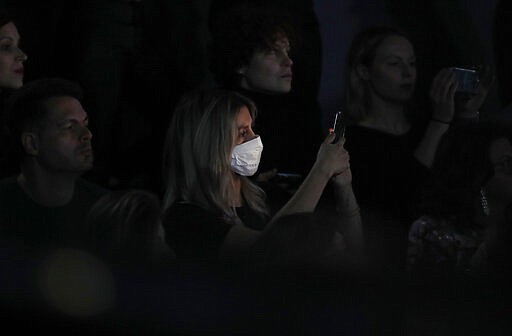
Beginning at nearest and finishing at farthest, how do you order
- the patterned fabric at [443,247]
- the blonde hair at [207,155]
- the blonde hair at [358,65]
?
the blonde hair at [207,155] < the patterned fabric at [443,247] < the blonde hair at [358,65]

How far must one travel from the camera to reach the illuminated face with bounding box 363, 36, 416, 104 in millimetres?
4559

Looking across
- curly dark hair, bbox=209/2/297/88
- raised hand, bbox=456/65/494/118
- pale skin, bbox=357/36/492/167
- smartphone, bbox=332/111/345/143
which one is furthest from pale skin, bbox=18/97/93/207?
raised hand, bbox=456/65/494/118

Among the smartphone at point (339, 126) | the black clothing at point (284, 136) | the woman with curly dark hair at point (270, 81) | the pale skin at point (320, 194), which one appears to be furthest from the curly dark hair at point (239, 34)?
the smartphone at point (339, 126)

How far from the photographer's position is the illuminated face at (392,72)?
4.56 metres

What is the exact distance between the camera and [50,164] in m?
4.62

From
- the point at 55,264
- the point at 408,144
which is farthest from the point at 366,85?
the point at 55,264

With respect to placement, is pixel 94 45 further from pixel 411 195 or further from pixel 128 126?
pixel 411 195

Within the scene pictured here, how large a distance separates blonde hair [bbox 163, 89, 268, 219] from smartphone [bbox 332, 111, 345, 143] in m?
0.34

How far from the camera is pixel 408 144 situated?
4566 millimetres

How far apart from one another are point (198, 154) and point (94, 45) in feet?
2.15

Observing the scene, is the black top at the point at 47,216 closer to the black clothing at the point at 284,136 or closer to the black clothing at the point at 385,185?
the black clothing at the point at 284,136

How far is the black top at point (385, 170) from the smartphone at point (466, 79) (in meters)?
0.23

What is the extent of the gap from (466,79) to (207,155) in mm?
1027

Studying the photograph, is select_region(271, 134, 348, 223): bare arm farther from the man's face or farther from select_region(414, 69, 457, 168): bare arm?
the man's face
